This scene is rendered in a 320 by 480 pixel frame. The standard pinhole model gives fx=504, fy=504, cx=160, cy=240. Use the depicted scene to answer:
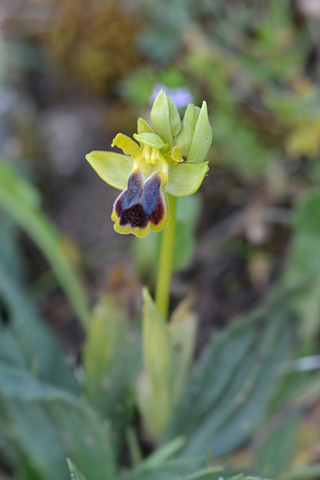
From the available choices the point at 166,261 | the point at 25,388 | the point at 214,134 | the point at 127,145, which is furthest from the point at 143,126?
the point at 214,134

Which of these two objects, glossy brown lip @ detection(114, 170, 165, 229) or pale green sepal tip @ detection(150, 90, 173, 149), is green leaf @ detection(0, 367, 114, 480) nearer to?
glossy brown lip @ detection(114, 170, 165, 229)

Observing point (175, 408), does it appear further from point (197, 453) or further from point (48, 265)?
point (48, 265)

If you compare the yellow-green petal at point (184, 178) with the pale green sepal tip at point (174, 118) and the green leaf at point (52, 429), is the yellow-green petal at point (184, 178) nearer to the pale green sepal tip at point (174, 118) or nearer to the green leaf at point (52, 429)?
the pale green sepal tip at point (174, 118)

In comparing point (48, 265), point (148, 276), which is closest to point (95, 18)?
point (48, 265)

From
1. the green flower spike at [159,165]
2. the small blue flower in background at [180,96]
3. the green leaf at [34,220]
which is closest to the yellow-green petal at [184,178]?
the green flower spike at [159,165]

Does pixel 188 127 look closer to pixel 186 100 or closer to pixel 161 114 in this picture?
pixel 161 114

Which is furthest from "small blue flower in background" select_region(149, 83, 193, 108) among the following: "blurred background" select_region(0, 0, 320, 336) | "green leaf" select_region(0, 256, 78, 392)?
"green leaf" select_region(0, 256, 78, 392)
